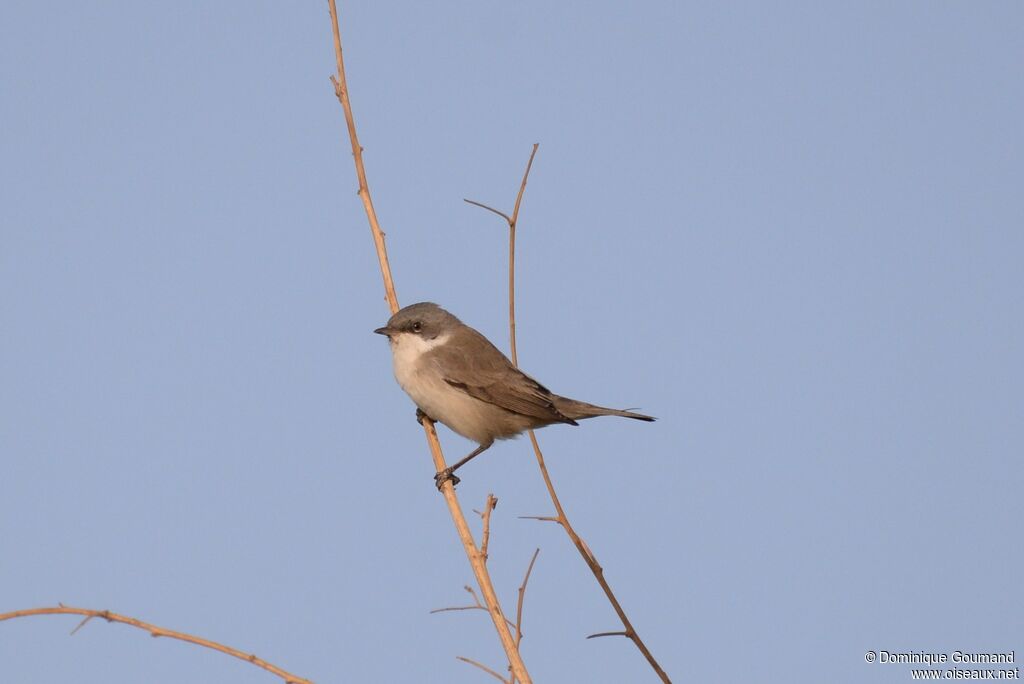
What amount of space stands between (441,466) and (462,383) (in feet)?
5.92

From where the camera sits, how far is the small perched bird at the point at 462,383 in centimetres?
678

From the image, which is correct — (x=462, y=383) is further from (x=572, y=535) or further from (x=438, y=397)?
(x=572, y=535)

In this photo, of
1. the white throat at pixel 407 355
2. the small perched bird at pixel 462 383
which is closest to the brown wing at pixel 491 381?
the small perched bird at pixel 462 383

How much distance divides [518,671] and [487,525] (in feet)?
2.68

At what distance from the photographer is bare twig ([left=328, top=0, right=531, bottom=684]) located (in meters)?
3.40

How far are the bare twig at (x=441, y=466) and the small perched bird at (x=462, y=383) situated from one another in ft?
4.79

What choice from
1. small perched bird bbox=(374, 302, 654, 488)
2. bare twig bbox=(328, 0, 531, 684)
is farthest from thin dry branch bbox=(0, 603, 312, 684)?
small perched bird bbox=(374, 302, 654, 488)

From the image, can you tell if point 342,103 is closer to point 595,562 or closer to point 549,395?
point 595,562

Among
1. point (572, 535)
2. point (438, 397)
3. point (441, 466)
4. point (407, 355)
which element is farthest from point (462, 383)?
Result: point (572, 535)

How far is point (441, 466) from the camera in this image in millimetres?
5098

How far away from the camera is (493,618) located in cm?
354

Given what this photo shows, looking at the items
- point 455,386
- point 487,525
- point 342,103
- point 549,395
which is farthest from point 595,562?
point 549,395

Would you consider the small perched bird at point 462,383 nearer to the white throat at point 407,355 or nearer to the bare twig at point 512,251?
the white throat at point 407,355

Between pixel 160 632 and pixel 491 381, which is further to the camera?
pixel 491 381
